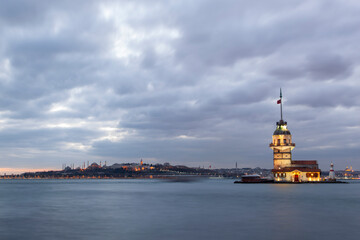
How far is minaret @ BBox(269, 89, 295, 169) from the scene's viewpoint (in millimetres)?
129625

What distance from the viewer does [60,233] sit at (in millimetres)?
31438

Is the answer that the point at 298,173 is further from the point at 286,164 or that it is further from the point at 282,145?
the point at 282,145

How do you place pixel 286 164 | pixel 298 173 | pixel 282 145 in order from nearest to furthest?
pixel 298 173, pixel 282 145, pixel 286 164

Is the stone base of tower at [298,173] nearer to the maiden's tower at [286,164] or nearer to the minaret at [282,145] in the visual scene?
the maiden's tower at [286,164]

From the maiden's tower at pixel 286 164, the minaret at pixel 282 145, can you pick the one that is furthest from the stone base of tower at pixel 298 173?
the minaret at pixel 282 145

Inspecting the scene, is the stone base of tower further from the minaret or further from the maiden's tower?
the minaret

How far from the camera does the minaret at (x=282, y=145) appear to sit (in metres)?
130

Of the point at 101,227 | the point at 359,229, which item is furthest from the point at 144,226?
the point at 359,229

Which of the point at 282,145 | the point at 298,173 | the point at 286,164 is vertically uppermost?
the point at 282,145

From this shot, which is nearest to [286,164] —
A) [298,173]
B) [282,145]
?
[298,173]

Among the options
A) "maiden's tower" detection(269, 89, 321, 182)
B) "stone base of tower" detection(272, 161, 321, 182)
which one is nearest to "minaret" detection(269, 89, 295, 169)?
"maiden's tower" detection(269, 89, 321, 182)

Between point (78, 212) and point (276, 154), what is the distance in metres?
95.9

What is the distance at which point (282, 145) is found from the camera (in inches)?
5103

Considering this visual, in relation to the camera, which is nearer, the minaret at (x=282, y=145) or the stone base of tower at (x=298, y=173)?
the stone base of tower at (x=298, y=173)
